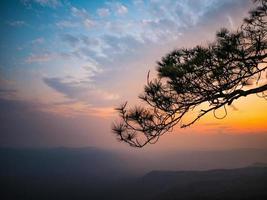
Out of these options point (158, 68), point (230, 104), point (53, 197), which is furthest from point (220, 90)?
point (53, 197)

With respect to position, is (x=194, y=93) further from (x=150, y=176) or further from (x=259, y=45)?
(x=150, y=176)

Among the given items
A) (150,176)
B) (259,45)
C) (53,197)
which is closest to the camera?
(259,45)

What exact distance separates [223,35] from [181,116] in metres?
1.64

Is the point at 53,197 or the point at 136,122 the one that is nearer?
the point at 136,122

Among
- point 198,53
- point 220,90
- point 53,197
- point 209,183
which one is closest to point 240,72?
point 220,90

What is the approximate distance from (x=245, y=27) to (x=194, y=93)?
1522 millimetres

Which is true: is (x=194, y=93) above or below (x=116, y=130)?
above

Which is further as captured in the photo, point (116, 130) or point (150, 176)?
point (150, 176)

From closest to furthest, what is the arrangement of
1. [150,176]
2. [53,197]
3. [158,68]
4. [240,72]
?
1. [240,72]
2. [158,68]
3. [150,176]
4. [53,197]

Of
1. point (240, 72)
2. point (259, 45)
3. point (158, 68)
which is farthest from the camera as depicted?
point (158, 68)

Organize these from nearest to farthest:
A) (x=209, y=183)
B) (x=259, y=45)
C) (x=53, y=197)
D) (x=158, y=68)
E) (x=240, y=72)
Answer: (x=259, y=45), (x=240, y=72), (x=158, y=68), (x=209, y=183), (x=53, y=197)

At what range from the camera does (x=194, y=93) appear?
190 inches

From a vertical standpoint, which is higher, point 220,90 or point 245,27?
point 245,27

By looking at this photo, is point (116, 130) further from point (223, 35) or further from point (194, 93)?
point (223, 35)
